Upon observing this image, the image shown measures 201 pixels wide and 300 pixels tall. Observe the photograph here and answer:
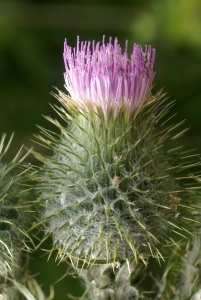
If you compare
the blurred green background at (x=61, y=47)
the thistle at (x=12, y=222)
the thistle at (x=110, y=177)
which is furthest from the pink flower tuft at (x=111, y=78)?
the blurred green background at (x=61, y=47)

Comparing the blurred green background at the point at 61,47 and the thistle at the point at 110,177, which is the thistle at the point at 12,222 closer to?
the thistle at the point at 110,177

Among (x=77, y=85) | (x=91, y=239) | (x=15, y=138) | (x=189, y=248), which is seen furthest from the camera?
(x=15, y=138)

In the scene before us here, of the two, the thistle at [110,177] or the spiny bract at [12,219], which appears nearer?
the thistle at [110,177]

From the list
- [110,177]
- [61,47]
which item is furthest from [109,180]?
[61,47]

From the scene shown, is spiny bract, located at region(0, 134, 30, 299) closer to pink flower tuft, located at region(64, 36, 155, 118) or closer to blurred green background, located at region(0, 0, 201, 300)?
pink flower tuft, located at region(64, 36, 155, 118)

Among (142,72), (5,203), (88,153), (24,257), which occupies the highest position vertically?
(142,72)

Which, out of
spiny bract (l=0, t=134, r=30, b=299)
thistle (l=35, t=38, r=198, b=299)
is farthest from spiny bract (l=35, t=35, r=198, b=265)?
spiny bract (l=0, t=134, r=30, b=299)

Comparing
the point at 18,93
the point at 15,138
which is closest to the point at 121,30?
the point at 18,93

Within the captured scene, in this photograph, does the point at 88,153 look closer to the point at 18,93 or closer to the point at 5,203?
the point at 5,203
